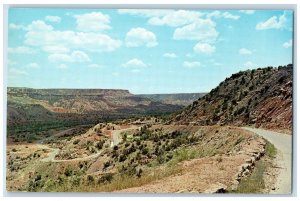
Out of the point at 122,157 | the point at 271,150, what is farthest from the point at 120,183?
the point at 271,150

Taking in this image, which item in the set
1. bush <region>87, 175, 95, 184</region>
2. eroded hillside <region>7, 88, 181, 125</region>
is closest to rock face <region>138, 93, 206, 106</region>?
eroded hillside <region>7, 88, 181, 125</region>

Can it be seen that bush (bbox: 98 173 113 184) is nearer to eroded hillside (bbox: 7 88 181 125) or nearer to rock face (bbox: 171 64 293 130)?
eroded hillside (bbox: 7 88 181 125)

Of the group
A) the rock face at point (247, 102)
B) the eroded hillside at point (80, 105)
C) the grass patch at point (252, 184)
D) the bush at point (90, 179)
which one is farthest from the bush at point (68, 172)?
the grass patch at point (252, 184)

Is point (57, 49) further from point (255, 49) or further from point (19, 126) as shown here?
point (255, 49)

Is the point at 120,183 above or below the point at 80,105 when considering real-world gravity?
below

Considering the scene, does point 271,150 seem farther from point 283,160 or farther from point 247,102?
point 247,102
